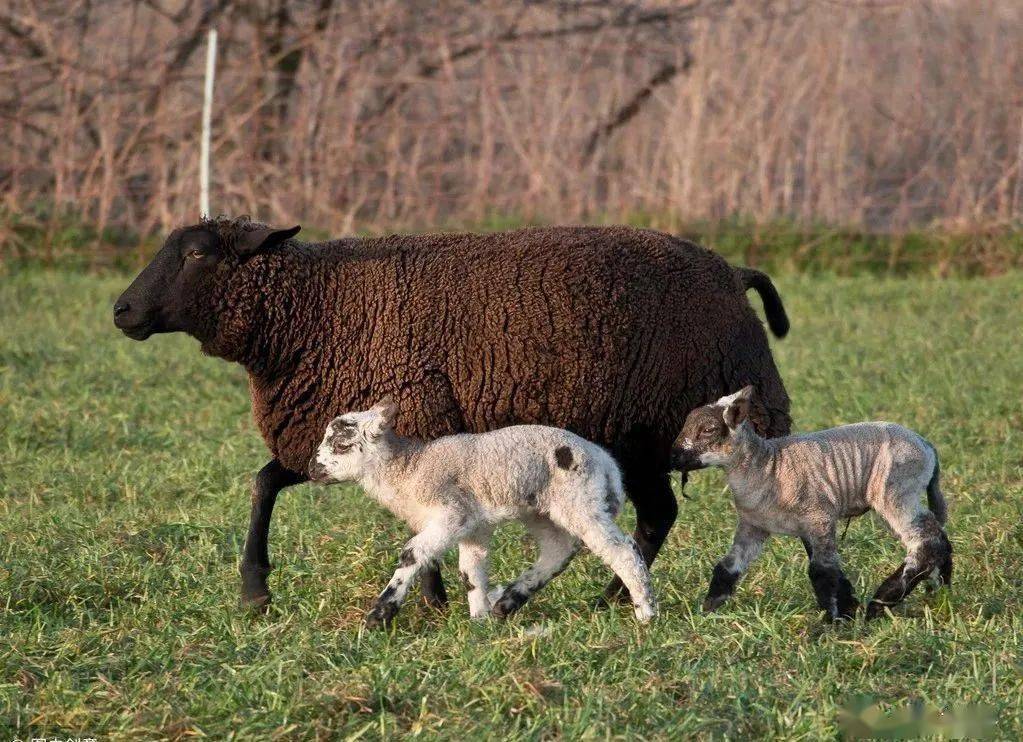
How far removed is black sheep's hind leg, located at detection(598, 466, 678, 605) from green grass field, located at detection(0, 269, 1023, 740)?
110 mm

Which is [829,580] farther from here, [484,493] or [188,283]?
[188,283]

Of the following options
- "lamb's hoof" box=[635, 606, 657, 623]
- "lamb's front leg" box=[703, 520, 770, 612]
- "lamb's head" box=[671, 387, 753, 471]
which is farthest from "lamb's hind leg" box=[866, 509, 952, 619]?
"lamb's hoof" box=[635, 606, 657, 623]

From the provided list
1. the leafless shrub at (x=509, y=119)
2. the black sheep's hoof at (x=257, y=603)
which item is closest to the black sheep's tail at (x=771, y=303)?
the black sheep's hoof at (x=257, y=603)

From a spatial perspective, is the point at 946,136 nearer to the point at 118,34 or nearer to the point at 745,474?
the point at 118,34

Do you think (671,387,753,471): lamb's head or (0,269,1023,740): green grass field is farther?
(671,387,753,471): lamb's head

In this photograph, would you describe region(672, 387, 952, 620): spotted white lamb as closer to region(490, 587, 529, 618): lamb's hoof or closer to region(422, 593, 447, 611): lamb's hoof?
region(490, 587, 529, 618): lamb's hoof

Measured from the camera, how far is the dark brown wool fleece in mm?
5754

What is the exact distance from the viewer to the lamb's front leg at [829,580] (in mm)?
5164

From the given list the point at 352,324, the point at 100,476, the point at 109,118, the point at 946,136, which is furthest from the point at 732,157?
the point at 352,324

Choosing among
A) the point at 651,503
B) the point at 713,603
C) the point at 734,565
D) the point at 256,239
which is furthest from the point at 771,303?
the point at 256,239

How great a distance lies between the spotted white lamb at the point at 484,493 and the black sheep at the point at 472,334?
30 centimetres

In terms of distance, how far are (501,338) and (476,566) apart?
2.87 ft

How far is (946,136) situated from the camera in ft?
53.9

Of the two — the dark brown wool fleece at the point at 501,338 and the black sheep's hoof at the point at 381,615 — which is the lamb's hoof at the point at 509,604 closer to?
the black sheep's hoof at the point at 381,615
